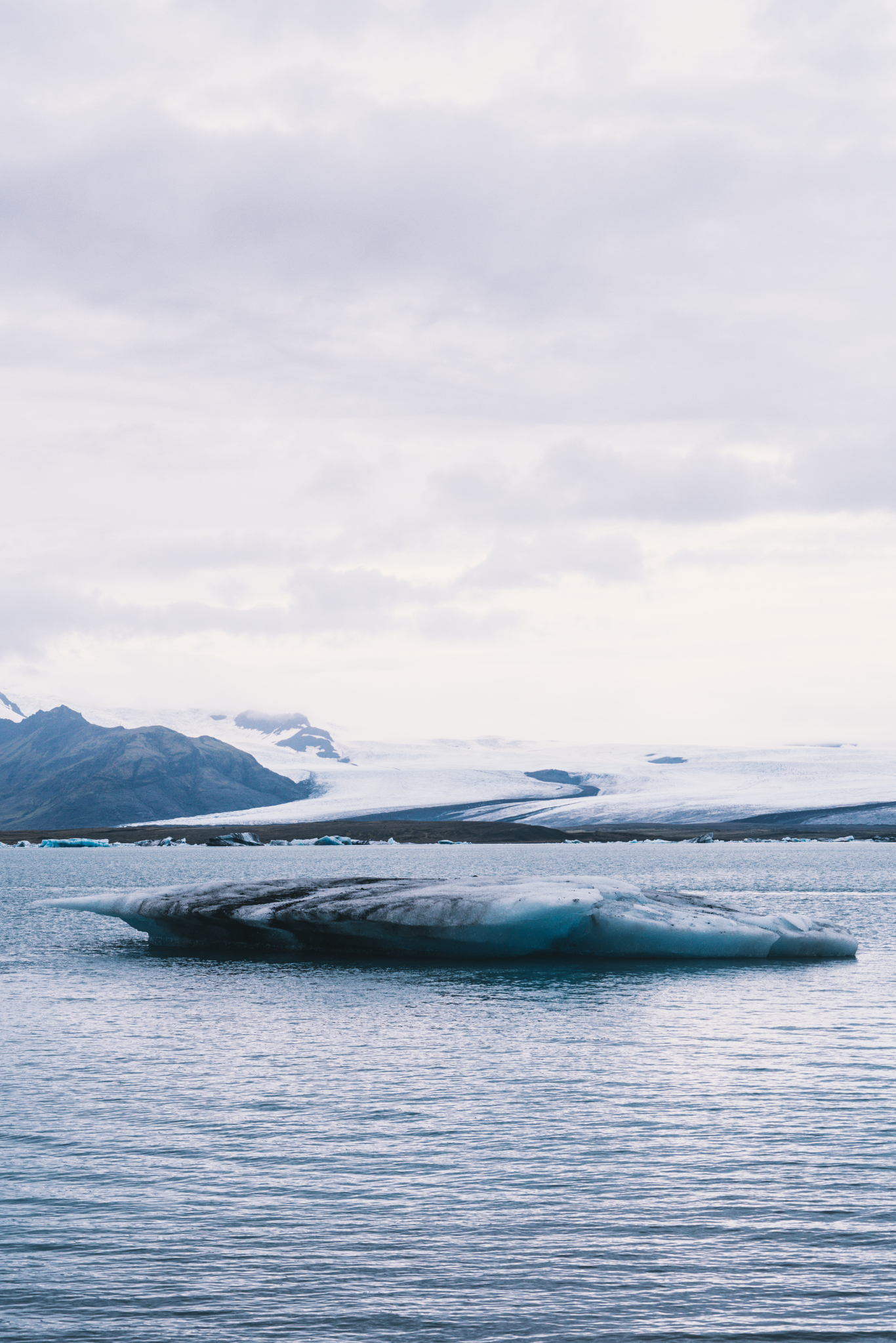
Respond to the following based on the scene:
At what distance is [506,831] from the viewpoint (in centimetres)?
15962

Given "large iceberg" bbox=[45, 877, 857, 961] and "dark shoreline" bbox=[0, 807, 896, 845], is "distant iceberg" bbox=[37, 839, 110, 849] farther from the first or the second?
"large iceberg" bbox=[45, 877, 857, 961]

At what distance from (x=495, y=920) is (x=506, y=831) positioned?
135 metres

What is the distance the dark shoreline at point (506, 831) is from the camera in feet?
502

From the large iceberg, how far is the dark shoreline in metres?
122

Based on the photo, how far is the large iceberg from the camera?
2636cm

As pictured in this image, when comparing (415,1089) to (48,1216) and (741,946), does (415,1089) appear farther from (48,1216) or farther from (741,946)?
(741,946)

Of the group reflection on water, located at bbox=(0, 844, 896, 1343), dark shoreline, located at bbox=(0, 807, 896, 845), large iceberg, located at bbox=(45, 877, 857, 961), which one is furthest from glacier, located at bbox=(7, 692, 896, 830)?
reflection on water, located at bbox=(0, 844, 896, 1343)

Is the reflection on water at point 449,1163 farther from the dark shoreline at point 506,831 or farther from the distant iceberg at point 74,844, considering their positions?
the dark shoreline at point 506,831

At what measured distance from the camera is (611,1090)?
1409 cm

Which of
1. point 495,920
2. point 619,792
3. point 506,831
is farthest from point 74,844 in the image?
point 495,920

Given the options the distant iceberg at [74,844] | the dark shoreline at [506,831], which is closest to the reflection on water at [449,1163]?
the distant iceberg at [74,844]

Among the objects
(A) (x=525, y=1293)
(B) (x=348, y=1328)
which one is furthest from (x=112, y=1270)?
(A) (x=525, y=1293)

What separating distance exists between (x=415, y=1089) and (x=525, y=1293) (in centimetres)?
618

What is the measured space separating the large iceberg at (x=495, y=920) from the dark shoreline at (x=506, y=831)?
122217mm
